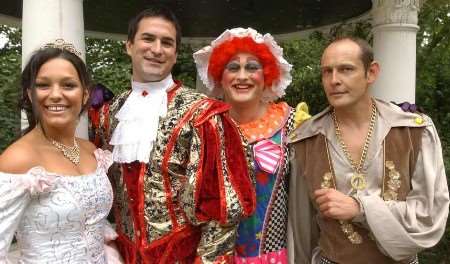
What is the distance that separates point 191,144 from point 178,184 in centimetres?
18

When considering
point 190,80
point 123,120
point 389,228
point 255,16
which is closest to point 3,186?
point 123,120

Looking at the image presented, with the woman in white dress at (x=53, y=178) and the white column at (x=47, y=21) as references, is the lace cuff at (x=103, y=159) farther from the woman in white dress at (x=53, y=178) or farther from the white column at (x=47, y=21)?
the white column at (x=47, y=21)

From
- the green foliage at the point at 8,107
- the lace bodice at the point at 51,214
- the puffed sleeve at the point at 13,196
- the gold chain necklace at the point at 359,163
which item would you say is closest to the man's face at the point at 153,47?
the lace bodice at the point at 51,214

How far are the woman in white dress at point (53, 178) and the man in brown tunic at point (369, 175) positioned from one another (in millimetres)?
1002

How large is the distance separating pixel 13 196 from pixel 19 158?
0.46ft

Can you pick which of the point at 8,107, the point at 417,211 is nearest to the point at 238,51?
the point at 417,211

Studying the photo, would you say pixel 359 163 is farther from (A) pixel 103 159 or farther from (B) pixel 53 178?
(B) pixel 53 178

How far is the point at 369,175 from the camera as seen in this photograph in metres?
2.41

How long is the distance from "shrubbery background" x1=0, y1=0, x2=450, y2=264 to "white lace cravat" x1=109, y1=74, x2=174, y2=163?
8.24ft

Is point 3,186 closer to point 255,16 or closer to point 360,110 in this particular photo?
point 360,110

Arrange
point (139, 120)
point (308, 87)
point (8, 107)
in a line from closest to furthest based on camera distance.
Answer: point (139, 120) < point (8, 107) < point (308, 87)

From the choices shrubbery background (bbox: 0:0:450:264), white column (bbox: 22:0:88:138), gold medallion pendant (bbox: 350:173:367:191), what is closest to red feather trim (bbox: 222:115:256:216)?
gold medallion pendant (bbox: 350:173:367:191)

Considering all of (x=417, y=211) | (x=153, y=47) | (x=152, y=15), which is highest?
(x=152, y=15)

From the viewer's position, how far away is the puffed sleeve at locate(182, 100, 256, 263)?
2170mm
